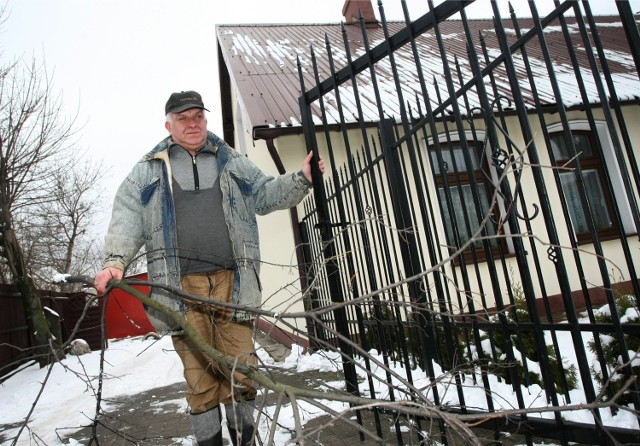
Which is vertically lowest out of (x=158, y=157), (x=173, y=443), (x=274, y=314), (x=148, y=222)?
(x=173, y=443)

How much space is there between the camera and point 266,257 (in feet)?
22.1

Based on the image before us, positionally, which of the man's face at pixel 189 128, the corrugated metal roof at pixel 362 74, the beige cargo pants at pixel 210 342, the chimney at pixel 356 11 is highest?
the chimney at pixel 356 11

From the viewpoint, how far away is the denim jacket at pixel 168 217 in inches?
86.4

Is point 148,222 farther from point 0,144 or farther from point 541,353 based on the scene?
point 0,144

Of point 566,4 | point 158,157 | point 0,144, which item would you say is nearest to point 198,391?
point 158,157

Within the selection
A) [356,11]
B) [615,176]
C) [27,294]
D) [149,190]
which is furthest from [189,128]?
[356,11]

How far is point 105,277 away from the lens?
6.50 feet

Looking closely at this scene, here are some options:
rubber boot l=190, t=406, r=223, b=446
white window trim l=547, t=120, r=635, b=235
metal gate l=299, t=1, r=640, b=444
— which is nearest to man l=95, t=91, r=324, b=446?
rubber boot l=190, t=406, r=223, b=446

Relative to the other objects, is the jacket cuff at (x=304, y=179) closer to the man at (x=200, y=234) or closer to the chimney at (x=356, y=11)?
the man at (x=200, y=234)

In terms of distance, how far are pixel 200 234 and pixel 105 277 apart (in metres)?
0.54

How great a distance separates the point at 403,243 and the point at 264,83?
636 cm

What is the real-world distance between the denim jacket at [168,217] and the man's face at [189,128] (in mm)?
92

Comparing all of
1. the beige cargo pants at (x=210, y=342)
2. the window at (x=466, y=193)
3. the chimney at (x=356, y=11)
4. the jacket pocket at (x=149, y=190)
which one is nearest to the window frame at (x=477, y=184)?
the window at (x=466, y=193)

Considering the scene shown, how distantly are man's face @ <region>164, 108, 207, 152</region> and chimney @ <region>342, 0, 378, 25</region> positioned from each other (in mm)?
10616
